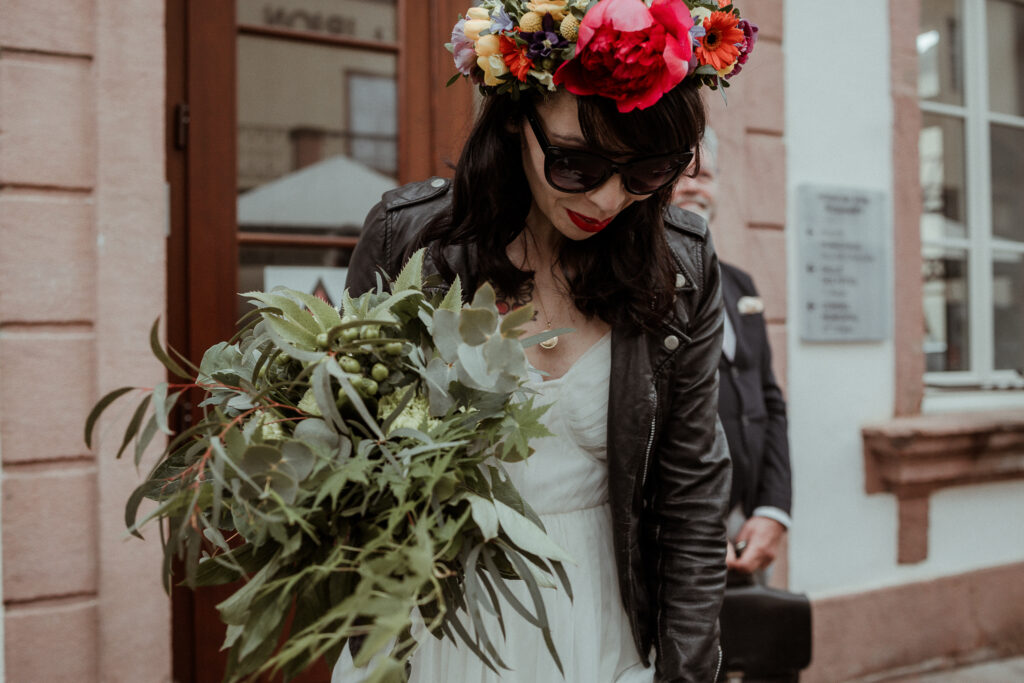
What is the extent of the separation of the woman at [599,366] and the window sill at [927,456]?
2.32 metres

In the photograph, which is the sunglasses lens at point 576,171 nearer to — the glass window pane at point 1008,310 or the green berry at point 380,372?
the green berry at point 380,372

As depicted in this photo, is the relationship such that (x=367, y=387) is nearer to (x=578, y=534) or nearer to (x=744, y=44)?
(x=578, y=534)

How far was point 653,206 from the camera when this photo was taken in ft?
A: 4.32

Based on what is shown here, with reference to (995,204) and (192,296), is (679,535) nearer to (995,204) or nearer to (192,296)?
(192,296)

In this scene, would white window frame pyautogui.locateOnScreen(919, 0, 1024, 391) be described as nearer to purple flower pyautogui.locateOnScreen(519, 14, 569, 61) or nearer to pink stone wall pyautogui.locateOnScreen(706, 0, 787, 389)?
pink stone wall pyautogui.locateOnScreen(706, 0, 787, 389)

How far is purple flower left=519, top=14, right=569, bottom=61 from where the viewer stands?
1077 millimetres

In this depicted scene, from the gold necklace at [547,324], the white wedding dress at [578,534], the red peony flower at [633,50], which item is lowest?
the white wedding dress at [578,534]

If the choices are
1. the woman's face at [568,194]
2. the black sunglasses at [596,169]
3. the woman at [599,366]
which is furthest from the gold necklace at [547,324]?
the black sunglasses at [596,169]

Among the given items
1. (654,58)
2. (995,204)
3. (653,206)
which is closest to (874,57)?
(995,204)

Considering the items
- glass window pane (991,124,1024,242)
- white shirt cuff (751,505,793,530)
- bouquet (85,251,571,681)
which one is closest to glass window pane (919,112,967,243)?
glass window pane (991,124,1024,242)

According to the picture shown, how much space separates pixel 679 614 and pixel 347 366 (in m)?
0.81

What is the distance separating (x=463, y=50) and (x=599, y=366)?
1.82 ft

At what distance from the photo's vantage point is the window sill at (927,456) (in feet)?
10.9

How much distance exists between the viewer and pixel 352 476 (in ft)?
2.39
